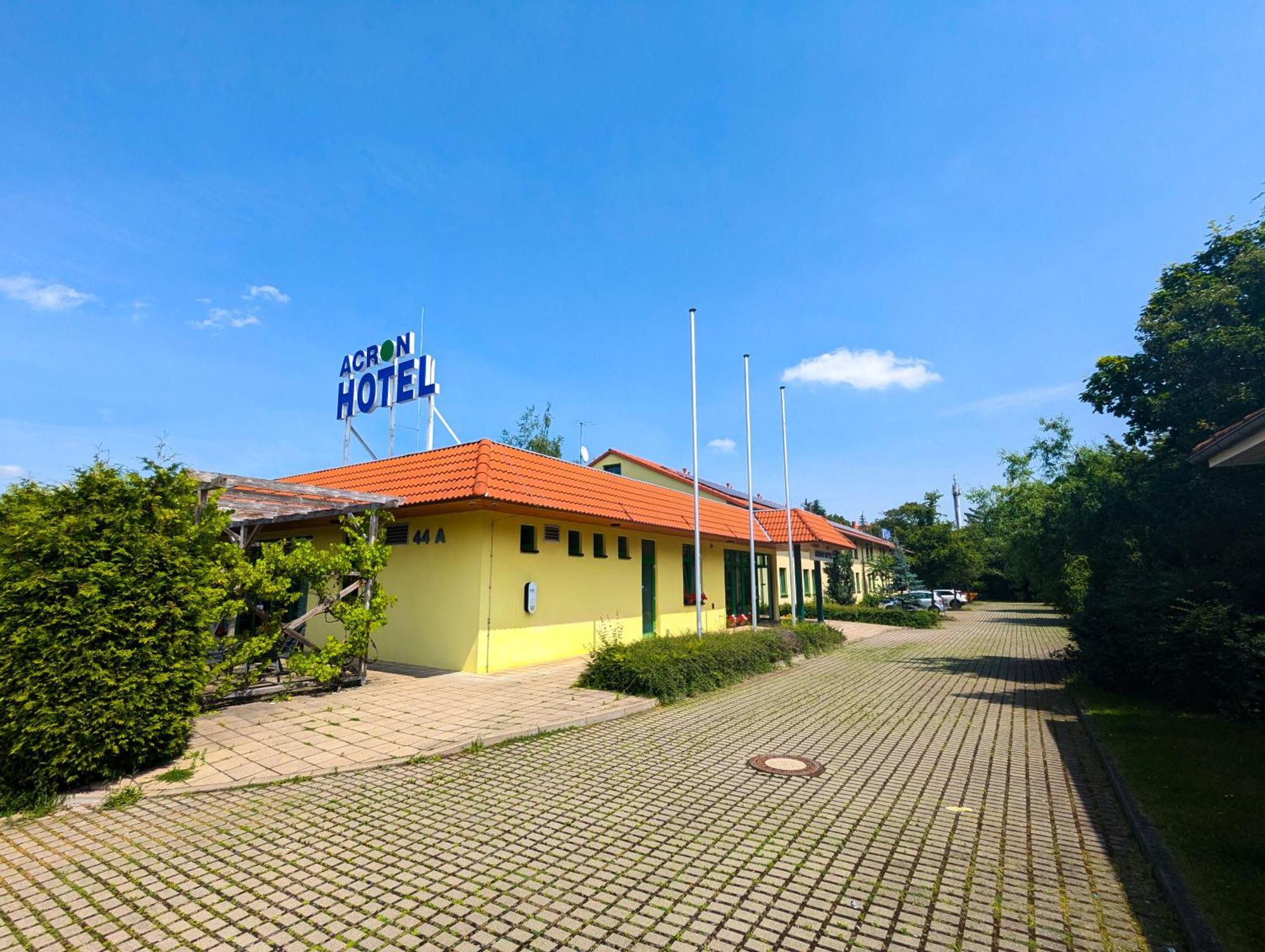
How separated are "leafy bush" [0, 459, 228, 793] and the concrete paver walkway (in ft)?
1.62

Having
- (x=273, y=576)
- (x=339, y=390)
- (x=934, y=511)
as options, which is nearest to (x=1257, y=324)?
(x=273, y=576)

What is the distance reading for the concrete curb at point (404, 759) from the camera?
579 centimetres

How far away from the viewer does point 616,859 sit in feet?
14.6

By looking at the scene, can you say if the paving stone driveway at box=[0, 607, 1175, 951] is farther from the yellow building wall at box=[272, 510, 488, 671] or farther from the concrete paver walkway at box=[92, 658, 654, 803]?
the yellow building wall at box=[272, 510, 488, 671]

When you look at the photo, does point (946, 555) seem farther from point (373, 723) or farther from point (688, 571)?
point (373, 723)

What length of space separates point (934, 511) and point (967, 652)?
161 feet

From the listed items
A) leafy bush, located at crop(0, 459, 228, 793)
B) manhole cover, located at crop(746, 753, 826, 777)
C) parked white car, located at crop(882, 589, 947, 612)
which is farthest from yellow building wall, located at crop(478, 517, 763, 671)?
parked white car, located at crop(882, 589, 947, 612)

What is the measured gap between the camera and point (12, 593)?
5.75 m

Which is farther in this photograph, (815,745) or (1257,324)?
(1257,324)

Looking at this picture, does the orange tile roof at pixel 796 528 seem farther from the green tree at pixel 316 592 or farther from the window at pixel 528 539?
the green tree at pixel 316 592

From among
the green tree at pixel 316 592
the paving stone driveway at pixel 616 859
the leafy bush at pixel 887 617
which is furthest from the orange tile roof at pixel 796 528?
the green tree at pixel 316 592

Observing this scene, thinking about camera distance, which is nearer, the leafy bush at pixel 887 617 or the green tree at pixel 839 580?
the leafy bush at pixel 887 617

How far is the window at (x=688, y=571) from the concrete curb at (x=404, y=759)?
Result: 10.4 meters

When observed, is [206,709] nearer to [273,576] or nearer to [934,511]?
[273,576]
